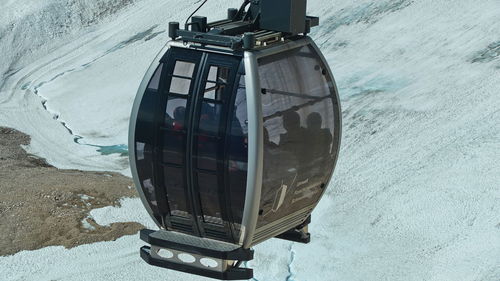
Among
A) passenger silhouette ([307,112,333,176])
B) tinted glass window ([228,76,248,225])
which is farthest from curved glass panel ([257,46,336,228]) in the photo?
tinted glass window ([228,76,248,225])

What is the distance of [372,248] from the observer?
16.9 m

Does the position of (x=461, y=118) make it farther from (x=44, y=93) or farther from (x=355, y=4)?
(x=44, y=93)

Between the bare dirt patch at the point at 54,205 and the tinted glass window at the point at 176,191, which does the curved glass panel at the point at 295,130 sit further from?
the bare dirt patch at the point at 54,205

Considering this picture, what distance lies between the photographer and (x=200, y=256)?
30.9 feet

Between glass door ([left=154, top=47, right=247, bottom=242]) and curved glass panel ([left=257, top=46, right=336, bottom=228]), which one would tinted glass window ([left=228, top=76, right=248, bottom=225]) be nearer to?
glass door ([left=154, top=47, right=247, bottom=242])

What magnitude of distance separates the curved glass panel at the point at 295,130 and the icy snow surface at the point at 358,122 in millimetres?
6431

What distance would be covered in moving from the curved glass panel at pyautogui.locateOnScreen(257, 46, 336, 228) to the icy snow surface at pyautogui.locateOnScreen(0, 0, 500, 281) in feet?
21.1

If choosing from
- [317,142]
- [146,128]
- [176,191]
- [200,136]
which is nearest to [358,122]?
[317,142]

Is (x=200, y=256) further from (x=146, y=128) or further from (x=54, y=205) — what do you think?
(x=54, y=205)

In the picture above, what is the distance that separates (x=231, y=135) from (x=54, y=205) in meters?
10.2

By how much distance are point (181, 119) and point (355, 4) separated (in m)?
16.7

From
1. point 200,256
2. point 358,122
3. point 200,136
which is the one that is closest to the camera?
point 200,136

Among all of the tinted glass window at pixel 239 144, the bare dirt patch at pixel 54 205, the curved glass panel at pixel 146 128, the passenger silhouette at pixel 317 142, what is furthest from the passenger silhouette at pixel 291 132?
the bare dirt patch at pixel 54 205

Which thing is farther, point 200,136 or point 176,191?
point 176,191
